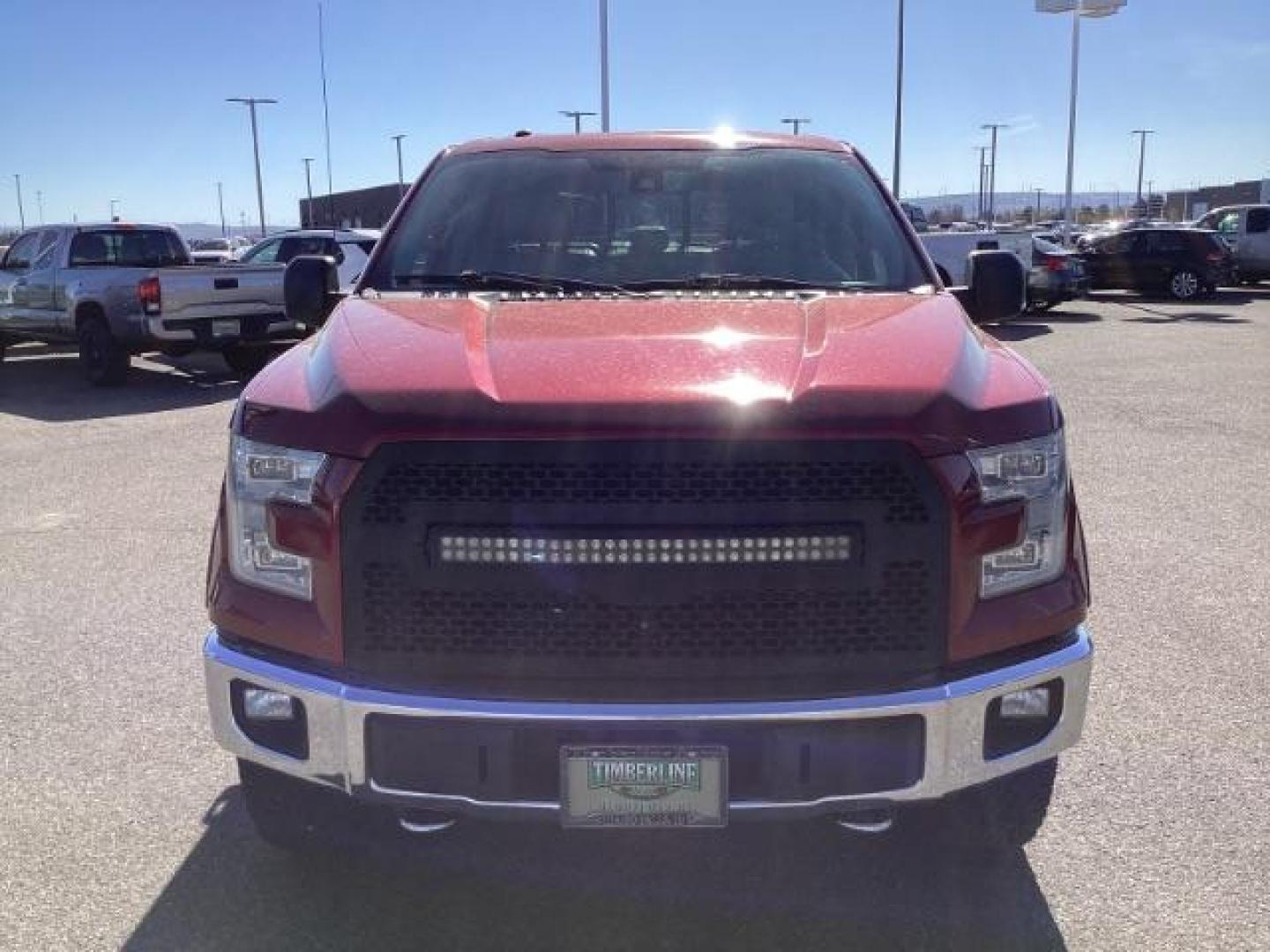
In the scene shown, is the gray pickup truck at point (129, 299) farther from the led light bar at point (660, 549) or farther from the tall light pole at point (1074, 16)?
the tall light pole at point (1074, 16)

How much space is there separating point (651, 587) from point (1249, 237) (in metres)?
29.4

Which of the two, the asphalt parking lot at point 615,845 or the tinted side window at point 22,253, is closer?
the asphalt parking lot at point 615,845

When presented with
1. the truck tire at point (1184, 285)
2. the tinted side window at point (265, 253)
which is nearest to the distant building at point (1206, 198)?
the truck tire at point (1184, 285)

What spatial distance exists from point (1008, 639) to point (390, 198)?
60642mm

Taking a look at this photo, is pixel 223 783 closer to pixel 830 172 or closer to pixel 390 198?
pixel 830 172

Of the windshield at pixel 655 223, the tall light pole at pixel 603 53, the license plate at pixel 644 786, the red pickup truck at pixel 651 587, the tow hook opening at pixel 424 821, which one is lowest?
the tow hook opening at pixel 424 821

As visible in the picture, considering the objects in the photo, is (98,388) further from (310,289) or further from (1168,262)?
(1168,262)

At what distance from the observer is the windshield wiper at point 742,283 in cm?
361

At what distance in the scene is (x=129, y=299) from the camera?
13.3 m

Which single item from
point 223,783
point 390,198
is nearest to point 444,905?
point 223,783

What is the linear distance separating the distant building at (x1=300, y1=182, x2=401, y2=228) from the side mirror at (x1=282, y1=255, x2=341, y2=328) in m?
52.8

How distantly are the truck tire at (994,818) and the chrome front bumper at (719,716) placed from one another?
39 centimetres

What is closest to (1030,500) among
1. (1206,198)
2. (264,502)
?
(264,502)

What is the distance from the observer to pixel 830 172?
13.9ft
